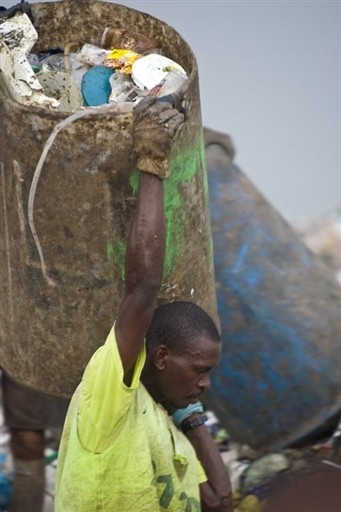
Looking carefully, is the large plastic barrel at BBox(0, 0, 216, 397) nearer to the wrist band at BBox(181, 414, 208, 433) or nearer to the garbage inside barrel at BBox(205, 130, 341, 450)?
the wrist band at BBox(181, 414, 208, 433)


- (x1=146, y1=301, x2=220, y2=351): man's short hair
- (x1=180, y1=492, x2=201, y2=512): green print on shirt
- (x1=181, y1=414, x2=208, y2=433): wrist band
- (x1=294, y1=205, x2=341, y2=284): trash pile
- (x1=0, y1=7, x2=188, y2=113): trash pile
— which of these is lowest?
(x1=294, y1=205, x2=341, y2=284): trash pile

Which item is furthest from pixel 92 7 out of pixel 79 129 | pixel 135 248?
pixel 135 248

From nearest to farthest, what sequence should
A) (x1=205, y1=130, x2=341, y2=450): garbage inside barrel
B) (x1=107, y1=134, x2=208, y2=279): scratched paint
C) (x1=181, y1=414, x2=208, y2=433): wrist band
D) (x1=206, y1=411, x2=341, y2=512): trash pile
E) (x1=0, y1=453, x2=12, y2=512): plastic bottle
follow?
(x1=107, y1=134, x2=208, y2=279): scratched paint
(x1=181, y1=414, x2=208, y2=433): wrist band
(x1=206, y1=411, x2=341, y2=512): trash pile
(x1=0, y1=453, x2=12, y2=512): plastic bottle
(x1=205, y1=130, x2=341, y2=450): garbage inside barrel

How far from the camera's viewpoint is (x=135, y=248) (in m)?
3.12

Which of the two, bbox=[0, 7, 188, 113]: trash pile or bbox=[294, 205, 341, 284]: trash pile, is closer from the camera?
bbox=[0, 7, 188, 113]: trash pile

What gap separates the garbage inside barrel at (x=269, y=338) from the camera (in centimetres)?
466

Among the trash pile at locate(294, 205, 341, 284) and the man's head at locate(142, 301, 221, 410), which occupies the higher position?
the man's head at locate(142, 301, 221, 410)

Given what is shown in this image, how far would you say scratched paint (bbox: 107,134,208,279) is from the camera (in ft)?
11.1

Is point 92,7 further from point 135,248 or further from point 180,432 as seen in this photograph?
point 180,432

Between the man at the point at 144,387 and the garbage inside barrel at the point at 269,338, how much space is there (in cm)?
122

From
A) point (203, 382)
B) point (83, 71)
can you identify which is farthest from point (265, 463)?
point (83, 71)

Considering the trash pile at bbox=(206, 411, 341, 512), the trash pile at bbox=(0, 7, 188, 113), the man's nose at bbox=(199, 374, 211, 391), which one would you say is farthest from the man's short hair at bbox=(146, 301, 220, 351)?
the trash pile at bbox=(206, 411, 341, 512)

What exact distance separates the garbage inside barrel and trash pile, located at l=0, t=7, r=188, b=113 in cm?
124

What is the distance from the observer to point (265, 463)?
4.68 metres
